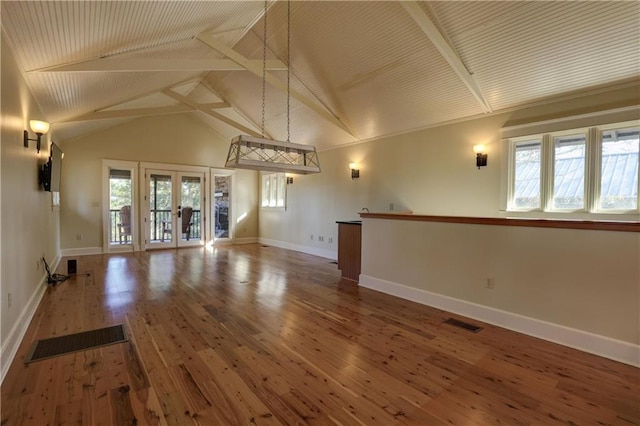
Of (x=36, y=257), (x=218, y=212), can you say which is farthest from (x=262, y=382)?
(x=218, y=212)

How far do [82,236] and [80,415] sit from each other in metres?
6.67

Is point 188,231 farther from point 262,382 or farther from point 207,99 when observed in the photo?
point 262,382

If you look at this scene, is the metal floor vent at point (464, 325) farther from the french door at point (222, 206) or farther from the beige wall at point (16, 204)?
the french door at point (222, 206)

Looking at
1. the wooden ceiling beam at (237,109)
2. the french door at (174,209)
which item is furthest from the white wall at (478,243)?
the french door at (174,209)

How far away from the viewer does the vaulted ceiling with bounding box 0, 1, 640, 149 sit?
2.85 m

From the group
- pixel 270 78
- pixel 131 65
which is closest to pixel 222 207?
pixel 270 78

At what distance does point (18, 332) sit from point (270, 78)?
179 inches

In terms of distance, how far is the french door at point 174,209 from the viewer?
7.89m

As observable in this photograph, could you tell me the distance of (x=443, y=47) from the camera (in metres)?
3.69

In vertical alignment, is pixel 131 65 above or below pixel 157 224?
above

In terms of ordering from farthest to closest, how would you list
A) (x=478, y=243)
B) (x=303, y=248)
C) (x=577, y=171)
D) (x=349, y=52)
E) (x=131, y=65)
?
(x=303, y=248) → (x=349, y=52) → (x=577, y=171) → (x=131, y=65) → (x=478, y=243)

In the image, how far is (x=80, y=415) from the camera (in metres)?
1.75

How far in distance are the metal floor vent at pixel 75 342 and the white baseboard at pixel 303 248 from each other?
4622mm

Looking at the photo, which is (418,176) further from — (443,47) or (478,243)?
(478,243)
